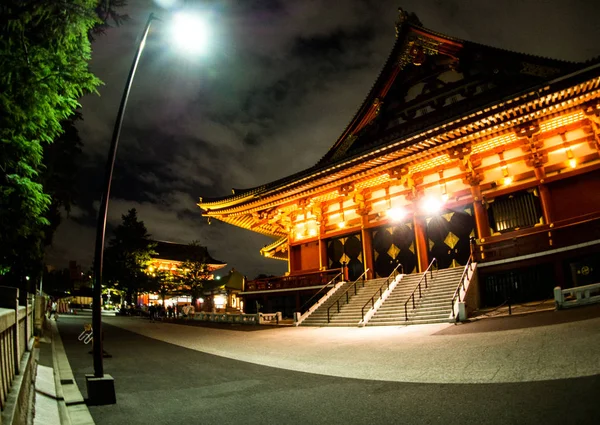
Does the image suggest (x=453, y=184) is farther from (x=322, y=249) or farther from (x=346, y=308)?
(x=322, y=249)

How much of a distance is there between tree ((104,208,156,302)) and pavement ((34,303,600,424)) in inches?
1432

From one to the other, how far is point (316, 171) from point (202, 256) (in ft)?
76.2

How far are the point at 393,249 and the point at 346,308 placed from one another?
202 inches

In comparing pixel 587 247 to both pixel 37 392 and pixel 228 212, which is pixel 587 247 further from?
pixel 228 212

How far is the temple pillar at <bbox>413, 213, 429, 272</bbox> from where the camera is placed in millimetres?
17703

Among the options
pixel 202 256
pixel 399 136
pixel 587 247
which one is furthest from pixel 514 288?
pixel 202 256

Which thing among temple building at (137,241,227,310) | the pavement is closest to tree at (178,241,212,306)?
temple building at (137,241,227,310)

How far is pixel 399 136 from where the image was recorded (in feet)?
52.5

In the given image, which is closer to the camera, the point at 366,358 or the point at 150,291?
the point at 366,358

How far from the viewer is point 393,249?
63.7 ft

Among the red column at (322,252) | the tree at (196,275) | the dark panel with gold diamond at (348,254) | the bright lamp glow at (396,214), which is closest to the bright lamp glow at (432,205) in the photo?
the bright lamp glow at (396,214)

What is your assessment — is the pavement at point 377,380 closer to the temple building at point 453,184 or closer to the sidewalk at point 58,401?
the sidewalk at point 58,401

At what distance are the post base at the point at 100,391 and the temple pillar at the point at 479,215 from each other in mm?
15391

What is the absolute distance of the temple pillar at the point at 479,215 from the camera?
15.8 meters
